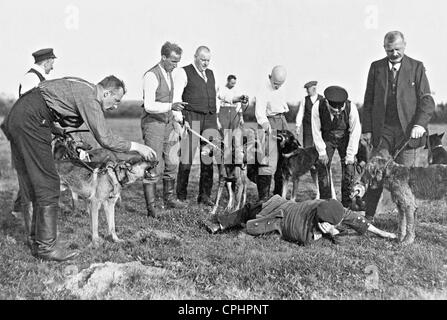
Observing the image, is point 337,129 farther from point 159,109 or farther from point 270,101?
point 159,109

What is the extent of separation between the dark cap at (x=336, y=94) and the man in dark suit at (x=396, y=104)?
1.08 feet

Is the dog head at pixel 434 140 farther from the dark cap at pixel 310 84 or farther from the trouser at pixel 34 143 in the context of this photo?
the trouser at pixel 34 143

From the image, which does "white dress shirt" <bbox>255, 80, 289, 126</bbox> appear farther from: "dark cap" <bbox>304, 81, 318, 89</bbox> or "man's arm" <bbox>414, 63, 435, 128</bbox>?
"man's arm" <bbox>414, 63, 435, 128</bbox>

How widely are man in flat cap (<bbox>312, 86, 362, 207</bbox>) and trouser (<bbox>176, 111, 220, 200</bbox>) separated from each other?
1753 mm

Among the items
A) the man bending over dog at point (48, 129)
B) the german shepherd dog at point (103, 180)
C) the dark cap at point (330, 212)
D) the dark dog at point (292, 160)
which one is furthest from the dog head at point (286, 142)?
the man bending over dog at point (48, 129)

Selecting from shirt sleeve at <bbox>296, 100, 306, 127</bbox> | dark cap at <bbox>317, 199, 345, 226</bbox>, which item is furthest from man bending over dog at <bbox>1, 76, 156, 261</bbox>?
shirt sleeve at <bbox>296, 100, 306, 127</bbox>

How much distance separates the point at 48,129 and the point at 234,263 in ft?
8.55

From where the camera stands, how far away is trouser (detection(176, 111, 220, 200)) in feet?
26.4

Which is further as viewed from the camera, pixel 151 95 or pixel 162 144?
pixel 162 144

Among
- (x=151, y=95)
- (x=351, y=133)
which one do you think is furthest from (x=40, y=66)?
(x=351, y=133)

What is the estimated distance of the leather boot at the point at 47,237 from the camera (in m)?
5.30

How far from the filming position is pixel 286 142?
324 inches
